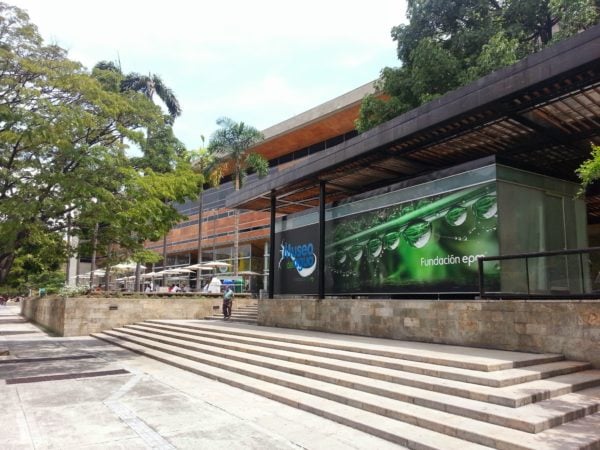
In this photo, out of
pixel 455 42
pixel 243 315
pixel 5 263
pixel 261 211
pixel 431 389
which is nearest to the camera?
pixel 431 389

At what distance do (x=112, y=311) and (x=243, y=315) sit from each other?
21.0ft

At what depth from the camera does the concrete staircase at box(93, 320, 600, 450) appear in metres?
5.29

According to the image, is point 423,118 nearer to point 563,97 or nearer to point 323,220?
point 563,97

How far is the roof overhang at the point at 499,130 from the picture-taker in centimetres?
805

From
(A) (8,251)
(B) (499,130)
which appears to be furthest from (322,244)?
(A) (8,251)

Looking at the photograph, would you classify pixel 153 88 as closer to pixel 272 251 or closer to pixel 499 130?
pixel 272 251

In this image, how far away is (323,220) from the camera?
49.2 ft

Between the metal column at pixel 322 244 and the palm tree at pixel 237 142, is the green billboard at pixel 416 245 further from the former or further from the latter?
the palm tree at pixel 237 142

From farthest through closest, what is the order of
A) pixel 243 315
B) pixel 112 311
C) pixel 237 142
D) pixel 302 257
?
1. pixel 237 142
2. pixel 112 311
3. pixel 243 315
4. pixel 302 257

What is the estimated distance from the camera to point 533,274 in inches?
371

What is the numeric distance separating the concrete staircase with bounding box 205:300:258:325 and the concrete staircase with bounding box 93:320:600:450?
24.3 feet

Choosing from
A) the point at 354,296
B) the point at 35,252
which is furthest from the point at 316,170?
the point at 35,252

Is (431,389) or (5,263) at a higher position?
(5,263)

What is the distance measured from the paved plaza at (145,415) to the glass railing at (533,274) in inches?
200
